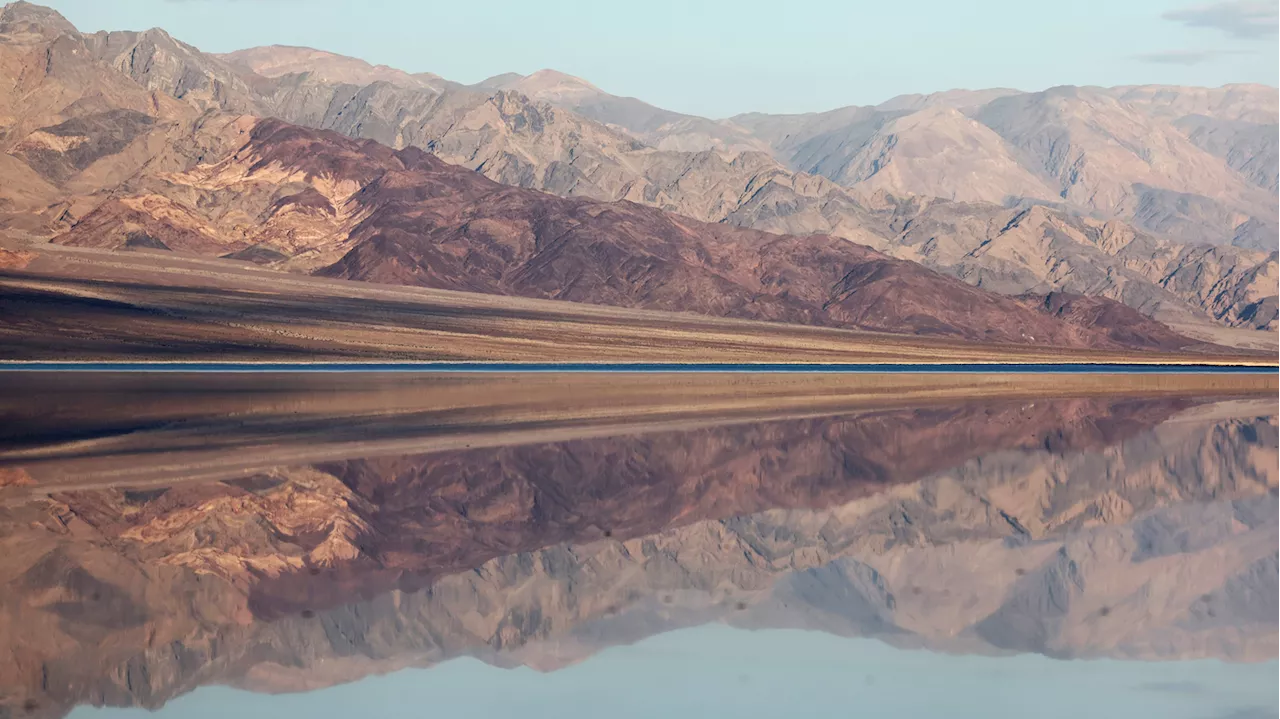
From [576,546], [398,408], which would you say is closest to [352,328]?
[398,408]

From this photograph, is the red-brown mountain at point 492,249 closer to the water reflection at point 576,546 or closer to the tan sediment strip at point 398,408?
the tan sediment strip at point 398,408

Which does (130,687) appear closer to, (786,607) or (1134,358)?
(786,607)

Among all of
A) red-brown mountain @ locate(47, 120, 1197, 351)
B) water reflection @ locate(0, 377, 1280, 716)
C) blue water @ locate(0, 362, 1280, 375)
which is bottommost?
red-brown mountain @ locate(47, 120, 1197, 351)

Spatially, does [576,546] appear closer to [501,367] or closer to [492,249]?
[501,367]

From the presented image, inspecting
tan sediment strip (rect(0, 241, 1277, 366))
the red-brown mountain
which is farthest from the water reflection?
the red-brown mountain

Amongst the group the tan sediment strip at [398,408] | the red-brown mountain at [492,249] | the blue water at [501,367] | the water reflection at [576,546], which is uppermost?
the water reflection at [576,546]

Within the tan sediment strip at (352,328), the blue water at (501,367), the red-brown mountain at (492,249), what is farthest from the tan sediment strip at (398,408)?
the red-brown mountain at (492,249)

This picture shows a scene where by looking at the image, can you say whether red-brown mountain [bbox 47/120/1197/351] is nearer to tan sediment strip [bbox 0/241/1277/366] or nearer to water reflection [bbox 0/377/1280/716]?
tan sediment strip [bbox 0/241/1277/366]

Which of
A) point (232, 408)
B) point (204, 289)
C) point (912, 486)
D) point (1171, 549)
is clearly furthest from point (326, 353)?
point (1171, 549)
